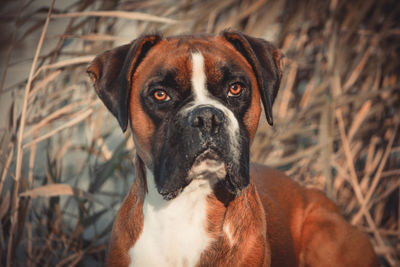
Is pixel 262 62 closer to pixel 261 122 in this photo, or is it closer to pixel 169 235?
pixel 169 235

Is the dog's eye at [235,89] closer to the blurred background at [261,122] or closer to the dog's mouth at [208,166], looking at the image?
the dog's mouth at [208,166]

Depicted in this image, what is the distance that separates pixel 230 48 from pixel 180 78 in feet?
1.50

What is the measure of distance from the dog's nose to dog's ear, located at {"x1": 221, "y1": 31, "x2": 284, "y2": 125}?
48cm

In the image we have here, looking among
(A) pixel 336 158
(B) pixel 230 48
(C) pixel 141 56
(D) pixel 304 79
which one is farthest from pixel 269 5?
(C) pixel 141 56

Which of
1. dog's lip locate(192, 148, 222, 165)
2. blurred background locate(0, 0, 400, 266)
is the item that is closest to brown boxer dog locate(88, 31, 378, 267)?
dog's lip locate(192, 148, 222, 165)

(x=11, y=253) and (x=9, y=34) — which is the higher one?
(x=9, y=34)

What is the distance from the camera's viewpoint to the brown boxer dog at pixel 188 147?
207 cm

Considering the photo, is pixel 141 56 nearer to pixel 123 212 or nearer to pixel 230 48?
pixel 230 48

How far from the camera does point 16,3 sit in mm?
3271

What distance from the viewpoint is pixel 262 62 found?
7.82 feet

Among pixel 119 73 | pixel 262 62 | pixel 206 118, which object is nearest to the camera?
pixel 206 118

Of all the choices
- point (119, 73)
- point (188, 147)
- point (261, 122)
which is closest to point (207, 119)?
point (188, 147)

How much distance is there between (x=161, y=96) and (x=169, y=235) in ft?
2.41

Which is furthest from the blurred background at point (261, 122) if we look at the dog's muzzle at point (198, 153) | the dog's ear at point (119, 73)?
the dog's muzzle at point (198, 153)
